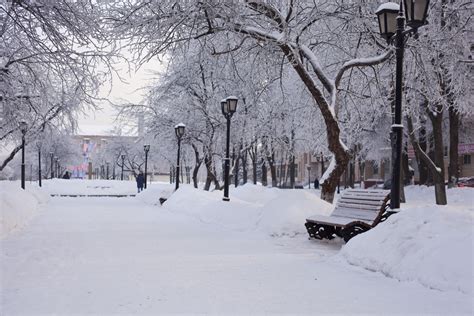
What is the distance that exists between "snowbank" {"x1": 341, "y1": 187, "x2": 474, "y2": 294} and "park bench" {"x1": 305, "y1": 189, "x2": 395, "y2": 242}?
1.31m

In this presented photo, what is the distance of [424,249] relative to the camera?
6.07m

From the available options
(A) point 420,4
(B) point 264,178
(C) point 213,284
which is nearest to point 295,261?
(C) point 213,284

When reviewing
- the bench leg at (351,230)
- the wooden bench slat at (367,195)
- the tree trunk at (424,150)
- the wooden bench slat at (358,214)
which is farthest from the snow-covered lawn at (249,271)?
the tree trunk at (424,150)

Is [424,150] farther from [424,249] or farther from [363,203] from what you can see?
[424,249]

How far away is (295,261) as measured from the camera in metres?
7.57

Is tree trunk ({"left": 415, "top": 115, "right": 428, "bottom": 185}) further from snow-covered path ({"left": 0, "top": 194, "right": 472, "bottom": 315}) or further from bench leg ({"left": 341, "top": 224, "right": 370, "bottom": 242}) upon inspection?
snow-covered path ({"left": 0, "top": 194, "right": 472, "bottom": 315})

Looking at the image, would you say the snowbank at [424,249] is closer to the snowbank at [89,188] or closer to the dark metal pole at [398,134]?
the dark metal pole at [398,134]

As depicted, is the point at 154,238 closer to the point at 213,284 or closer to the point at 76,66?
the point at 76,66

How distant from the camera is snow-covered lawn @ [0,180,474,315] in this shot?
496 cm

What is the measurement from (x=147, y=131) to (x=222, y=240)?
2129 cm

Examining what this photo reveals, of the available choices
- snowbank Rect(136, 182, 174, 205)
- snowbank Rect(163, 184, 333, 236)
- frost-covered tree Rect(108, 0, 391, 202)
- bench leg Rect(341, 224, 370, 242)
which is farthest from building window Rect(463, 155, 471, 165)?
bench leg Rect(341, 224, 370, 242)

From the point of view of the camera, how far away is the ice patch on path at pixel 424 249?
552cm

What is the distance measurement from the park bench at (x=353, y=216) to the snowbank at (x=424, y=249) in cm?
131

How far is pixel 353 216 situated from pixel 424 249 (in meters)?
3.42
